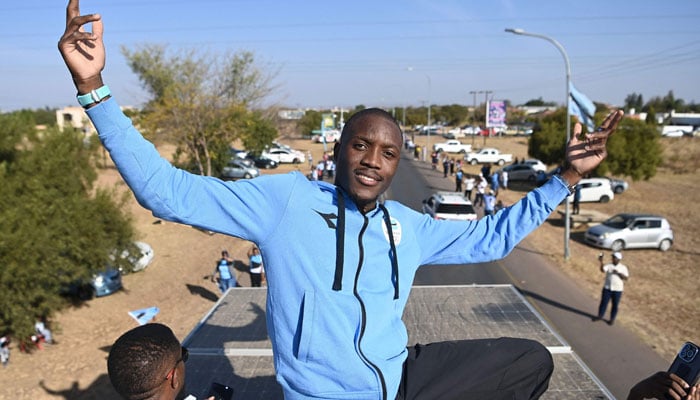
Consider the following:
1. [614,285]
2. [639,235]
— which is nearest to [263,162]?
[639,235]

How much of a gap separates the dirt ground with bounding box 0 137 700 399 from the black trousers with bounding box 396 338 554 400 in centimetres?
879

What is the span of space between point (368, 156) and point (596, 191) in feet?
92.0

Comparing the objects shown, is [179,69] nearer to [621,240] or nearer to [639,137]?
[621,240]

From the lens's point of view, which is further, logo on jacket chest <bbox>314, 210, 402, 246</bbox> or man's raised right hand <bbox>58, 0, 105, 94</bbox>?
logo on jacket chest <bbox>314, 210, 402, 246</bbox>

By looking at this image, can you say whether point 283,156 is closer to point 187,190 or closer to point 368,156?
point 368,156

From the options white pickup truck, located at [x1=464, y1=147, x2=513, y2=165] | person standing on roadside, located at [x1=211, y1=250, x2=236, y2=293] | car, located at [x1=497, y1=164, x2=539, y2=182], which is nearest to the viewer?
person standing on roadside, located at [x1=211, y1=250, x2=236, y2=293]

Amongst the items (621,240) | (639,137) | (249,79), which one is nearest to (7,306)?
(621,240)

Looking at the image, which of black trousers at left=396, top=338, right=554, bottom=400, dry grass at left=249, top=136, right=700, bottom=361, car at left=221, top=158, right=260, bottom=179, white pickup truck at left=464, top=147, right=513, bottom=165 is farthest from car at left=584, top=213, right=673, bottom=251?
white pickup truck at left=464, top=147, right=513, bottom=165

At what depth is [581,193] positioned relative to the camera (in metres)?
26.4

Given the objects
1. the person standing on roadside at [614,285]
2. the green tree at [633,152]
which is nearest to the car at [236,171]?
the green tree at [633,152]

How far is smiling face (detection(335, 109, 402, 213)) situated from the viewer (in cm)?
213

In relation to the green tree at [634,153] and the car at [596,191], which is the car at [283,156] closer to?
the car at [596,191]

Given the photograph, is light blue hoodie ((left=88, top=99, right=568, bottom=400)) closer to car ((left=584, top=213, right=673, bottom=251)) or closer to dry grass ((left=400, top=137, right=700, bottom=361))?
dry grass ((left=400, top=137, right=700, bottom=361))

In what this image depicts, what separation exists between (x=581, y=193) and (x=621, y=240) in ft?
29.5
